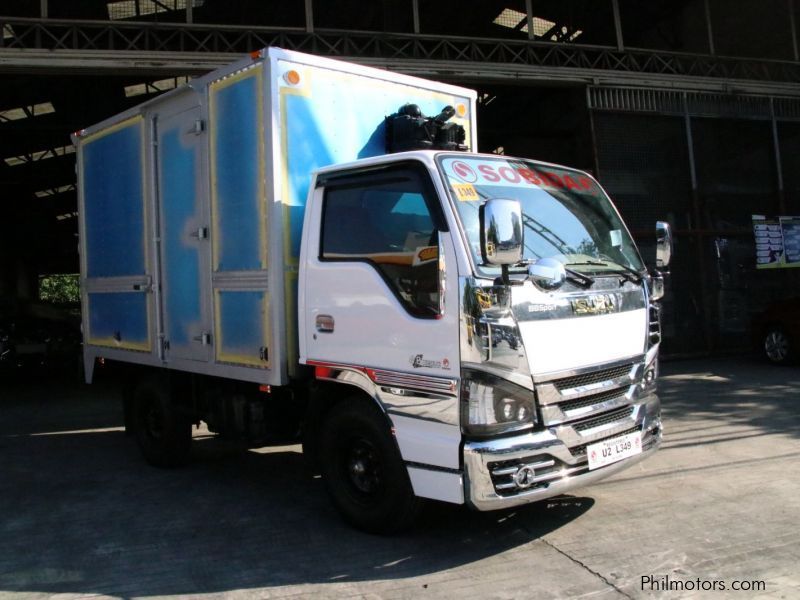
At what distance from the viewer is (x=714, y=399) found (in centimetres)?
880

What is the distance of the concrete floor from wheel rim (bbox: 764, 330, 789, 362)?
466 centimetres

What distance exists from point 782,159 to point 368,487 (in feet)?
40.4

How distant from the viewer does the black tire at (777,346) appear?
438 inches

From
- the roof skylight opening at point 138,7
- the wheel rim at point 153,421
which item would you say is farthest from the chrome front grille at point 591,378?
the roof skylight opening at point 138,7

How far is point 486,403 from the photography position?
3783 mm

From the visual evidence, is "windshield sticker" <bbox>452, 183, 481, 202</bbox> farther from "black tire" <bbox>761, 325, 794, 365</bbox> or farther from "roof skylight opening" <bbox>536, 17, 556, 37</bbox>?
"roof skylight opening" <bbox>536, 17, 556, 37</bbox>

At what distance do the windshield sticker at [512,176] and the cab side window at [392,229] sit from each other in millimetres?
222

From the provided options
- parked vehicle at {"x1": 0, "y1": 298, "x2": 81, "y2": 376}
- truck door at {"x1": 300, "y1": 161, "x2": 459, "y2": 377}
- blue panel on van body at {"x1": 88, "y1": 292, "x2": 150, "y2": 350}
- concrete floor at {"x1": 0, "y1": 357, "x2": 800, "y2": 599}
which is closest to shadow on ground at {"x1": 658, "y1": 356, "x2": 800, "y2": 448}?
concrete floor at {"x1": 0, "y1": 357, "x2": 800, "y2": 599}

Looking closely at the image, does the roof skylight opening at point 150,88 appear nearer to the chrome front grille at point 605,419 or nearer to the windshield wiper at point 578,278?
the windshield wiper at point 578,278

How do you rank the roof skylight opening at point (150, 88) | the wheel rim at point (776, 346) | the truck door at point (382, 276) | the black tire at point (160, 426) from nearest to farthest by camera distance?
the truck door at point (382, 276), the black tire at point (160, 426), the wheel rim at point (776, 346), the roof skylight opening at point (150, 88)

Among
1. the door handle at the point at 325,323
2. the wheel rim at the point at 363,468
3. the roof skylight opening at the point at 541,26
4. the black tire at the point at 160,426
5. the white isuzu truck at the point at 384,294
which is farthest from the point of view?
the roof skylight opening at the point at 541,26

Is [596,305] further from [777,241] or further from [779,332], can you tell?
[777,241]

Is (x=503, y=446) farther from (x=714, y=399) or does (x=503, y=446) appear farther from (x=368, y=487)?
(x=714, y=399)

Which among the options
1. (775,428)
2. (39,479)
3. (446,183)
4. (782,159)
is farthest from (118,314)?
(782,159)
